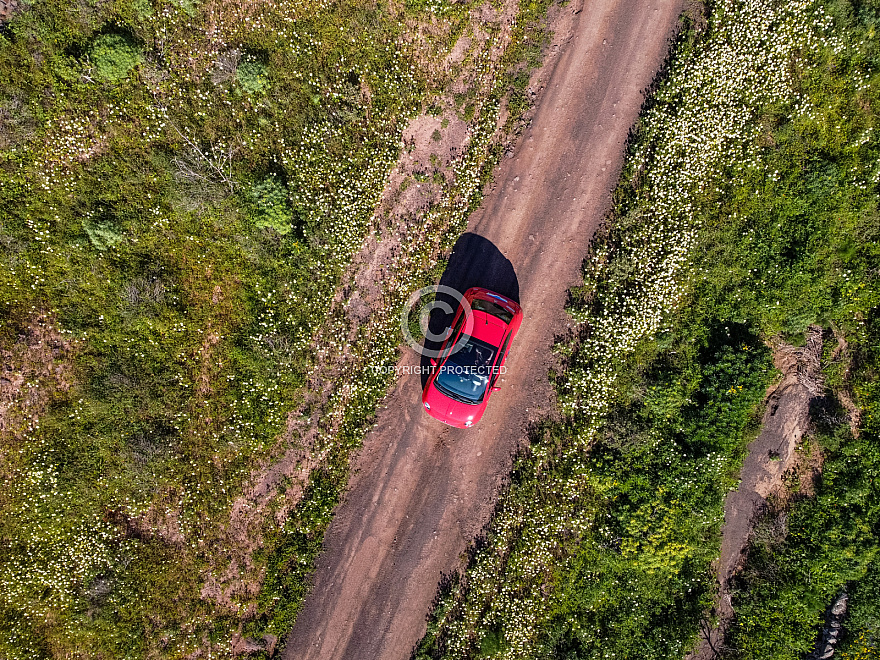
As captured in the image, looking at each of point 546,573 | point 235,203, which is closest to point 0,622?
point 235,203

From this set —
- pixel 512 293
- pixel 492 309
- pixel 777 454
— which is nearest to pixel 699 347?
pixel 777 454

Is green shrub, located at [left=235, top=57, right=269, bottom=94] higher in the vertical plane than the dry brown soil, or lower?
higher

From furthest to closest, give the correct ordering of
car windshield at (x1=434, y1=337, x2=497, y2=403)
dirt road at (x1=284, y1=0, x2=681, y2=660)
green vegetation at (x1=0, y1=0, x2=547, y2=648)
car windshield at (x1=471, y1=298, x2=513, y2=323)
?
1. dirt road at (x1=284, y1=0, x2=681, y2=660)
2. green vegetation at (x1=0, y1=0, x2=547, y2=648)
3. car windshield at (x1=471, y1=298, x2=513, y2=323)
4. car windshield at (x1=434, y1=337, x2=497, y2=403)

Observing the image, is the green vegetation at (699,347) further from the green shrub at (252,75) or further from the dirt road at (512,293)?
the green shrub at (252,75)

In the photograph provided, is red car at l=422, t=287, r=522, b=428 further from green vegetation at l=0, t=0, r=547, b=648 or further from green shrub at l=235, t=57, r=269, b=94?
green shrub at l=235, t=57, r=269, b=94

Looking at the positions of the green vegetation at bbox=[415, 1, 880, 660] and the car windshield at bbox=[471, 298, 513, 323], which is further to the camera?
the green vegetation at bbox=[415, 1, 880, 660]

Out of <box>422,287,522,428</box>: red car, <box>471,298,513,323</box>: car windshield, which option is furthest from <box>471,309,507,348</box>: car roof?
<box>471,298,513,323</box>: car windshield

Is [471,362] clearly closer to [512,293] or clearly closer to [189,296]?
[512,293]
